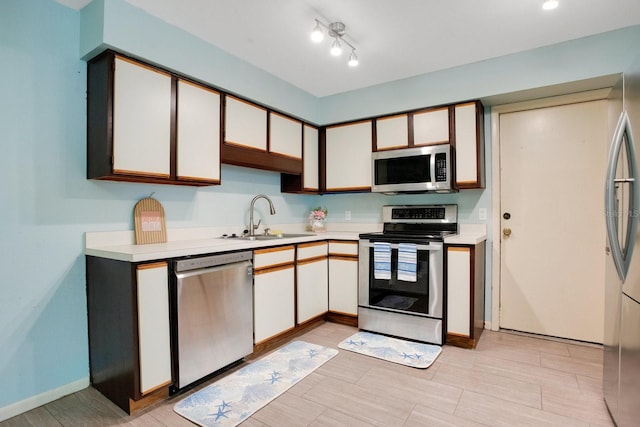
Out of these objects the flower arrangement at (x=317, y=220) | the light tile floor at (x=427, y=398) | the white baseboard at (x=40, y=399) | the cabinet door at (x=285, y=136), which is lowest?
the light tile floor at (x=427, y=398)

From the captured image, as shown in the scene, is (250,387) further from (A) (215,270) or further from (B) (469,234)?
(B) (469,234)

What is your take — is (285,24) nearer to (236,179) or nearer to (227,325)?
(236,179)

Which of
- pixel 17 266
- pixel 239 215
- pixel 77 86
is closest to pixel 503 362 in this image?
pixel 239 215

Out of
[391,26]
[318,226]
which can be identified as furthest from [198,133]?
[318,226]

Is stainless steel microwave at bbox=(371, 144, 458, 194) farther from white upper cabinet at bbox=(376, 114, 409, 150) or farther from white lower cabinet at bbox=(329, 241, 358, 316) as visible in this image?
white lower cabinet at bbox=(329, 241, 358, 316)

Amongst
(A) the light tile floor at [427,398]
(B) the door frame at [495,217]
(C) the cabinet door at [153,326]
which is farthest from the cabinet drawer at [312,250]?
(B) the door frame at [495,217]

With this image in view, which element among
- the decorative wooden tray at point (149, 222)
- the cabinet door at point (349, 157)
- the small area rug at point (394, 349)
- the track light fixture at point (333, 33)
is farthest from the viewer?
the cabinet door at point (349, 157)

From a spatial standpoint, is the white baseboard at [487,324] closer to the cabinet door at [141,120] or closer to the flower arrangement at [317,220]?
the flower arrangement at [317,220]

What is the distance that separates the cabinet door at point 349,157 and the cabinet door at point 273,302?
4.08ft

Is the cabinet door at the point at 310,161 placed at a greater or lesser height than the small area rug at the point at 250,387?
greater

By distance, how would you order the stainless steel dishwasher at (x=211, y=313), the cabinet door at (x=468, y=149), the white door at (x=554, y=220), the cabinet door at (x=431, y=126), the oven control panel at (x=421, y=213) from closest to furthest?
1. the stainless steel dishwasher at (x=211, y=313)
2. the white door at (x=554, y=220)
3. the cabinet door at (x=468, y=149)
4. the cabinet door at (x=431, y=126)
5. the oven control panel at (x=421, y=213)

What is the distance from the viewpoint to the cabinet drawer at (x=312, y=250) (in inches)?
119

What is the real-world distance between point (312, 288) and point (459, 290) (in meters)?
1.30

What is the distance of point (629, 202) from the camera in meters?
1.52
